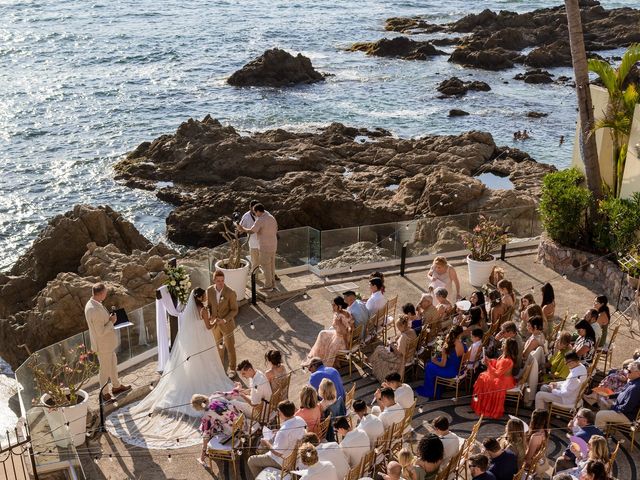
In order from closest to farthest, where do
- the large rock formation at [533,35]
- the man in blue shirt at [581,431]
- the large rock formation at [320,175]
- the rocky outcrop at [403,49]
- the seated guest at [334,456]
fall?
the seated guest at [334,456], the man in blue shirt at [581,431], the large rock formation at [320,175], the large rock formation at [533,35], the rocky outcrop at [403,49]

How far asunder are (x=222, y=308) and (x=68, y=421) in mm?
3444

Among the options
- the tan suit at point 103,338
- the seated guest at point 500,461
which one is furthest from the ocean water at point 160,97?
the seated guest at point 500,461

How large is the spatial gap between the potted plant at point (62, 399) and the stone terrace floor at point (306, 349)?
0.44 m

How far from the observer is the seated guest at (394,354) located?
1384 centimetres

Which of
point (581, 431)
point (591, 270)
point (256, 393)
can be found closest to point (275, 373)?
point (256, 393)

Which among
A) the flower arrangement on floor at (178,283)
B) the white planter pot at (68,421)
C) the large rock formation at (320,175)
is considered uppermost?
the flower arrangement on floor at (178,283)

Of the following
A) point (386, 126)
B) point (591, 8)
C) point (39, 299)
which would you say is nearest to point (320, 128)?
point (386, 126)

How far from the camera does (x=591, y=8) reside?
88.4 meters

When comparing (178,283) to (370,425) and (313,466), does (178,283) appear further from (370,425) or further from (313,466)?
(313,466)

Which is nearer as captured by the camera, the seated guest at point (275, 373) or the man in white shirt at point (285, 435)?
the man in white shirt at point (285, 435)

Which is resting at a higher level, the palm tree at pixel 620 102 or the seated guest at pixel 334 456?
the palm tree at pixel 620 102

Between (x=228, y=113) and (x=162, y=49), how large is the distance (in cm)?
3255

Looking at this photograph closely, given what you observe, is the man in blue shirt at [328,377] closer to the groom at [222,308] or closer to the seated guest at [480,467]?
Answer: the seated guest at [480,467]

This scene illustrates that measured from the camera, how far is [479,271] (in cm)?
1856
